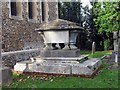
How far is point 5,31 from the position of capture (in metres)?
14.8

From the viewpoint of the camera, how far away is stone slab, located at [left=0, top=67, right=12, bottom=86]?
25.6 feet

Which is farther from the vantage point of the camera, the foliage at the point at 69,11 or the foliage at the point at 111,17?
the foliage at the point at 69,11

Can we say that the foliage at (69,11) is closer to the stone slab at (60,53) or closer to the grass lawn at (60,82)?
the stone slab at (60,53)

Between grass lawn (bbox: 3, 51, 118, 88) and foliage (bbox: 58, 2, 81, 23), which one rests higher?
foliage (bbox: 58, 2, 81, 23)

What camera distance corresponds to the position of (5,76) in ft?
26.2

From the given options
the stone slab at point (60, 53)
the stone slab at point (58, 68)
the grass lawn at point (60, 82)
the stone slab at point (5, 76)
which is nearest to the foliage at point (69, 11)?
the stone slab at point (60, 53)

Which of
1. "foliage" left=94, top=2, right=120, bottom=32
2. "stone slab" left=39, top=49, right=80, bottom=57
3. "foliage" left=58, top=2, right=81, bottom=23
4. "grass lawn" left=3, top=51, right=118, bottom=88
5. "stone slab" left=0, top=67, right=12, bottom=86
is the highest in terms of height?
"foliage" left=58, top=2, right=81, bottom=23

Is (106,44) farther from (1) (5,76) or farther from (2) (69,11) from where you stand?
(1) (5,76)

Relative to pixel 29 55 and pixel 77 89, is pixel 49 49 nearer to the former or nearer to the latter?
pixel 77 89

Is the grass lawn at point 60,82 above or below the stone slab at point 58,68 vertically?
below

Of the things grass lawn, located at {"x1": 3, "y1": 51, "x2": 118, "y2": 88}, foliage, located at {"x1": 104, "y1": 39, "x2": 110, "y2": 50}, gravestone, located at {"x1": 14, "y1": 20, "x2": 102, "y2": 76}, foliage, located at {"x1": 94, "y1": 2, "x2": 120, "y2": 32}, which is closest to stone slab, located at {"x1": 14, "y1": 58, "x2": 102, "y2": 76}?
gravestone, located at {"x1": 14, "y1": 20, "x2": 102, "y2": 76}

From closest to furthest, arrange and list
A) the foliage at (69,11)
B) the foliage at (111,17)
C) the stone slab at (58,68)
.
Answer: the stone slab at (58,68) → the foliage at (111,17) → the foliage at (69,11)

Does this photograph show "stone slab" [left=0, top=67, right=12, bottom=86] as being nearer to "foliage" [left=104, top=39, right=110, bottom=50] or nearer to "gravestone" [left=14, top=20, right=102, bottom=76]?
"gravestone" [left=14, top=20, right=102, bottom=76]

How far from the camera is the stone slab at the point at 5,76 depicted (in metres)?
7.80
